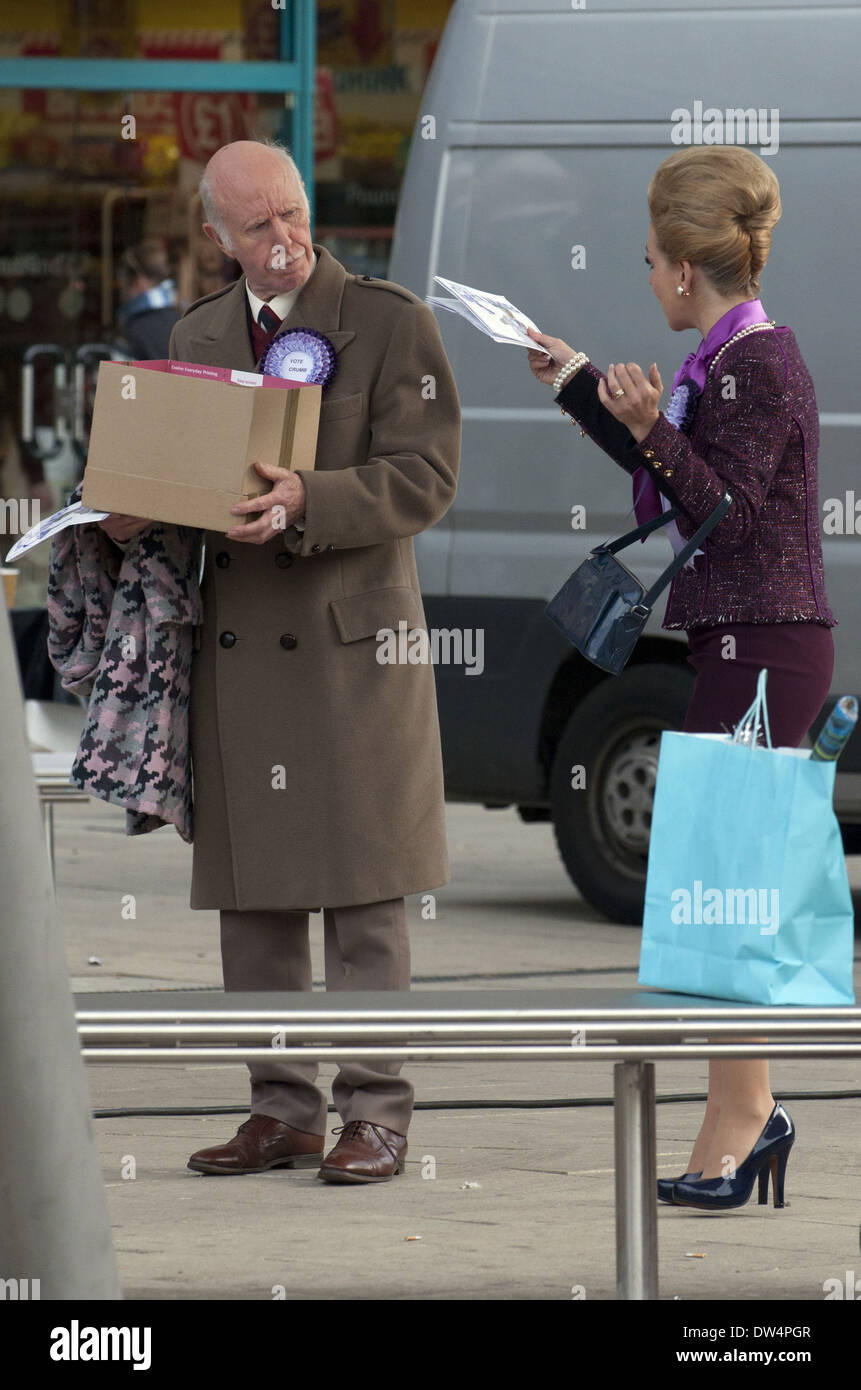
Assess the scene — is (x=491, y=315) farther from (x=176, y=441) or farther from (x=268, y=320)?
(x=268, y=320)

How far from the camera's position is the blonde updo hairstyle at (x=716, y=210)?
14.4ft

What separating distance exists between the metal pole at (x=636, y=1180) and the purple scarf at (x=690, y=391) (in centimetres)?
101

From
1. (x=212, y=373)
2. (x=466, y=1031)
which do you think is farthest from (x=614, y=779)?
(x=466, y=1031)

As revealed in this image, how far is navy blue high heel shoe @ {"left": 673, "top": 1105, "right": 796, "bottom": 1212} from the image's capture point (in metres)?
4.49

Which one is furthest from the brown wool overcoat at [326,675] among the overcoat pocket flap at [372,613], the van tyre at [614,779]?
the van tyre at [614,779]

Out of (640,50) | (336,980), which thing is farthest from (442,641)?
(336,980)

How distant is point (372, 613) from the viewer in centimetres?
495


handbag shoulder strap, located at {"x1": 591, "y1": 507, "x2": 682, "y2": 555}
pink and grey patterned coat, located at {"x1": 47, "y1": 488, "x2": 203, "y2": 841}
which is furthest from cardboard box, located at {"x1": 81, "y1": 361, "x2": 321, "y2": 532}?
handbag shoulder strap, located at {"x1": 591, "y1": 507, "x2": 682, "y2": 555}

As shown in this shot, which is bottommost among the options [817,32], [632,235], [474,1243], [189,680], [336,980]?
[474,1243]

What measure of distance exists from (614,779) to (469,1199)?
4.03 metres

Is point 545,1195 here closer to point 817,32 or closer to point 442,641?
point 442,641

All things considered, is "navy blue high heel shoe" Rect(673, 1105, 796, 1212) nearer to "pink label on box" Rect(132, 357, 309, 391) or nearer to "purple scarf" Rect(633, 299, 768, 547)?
"purple scarf" Rect(633, 299, 768, 547)

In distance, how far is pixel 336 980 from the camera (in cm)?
504

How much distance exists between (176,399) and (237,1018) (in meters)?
1.29
